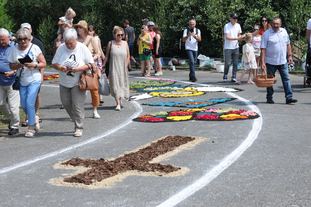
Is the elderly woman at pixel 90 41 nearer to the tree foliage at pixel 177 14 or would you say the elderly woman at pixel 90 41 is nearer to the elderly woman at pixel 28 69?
the elderly woman at pixel 28 69

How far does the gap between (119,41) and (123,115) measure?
6.27ft

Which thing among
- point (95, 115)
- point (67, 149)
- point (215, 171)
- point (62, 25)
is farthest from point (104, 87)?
point (215, 171)

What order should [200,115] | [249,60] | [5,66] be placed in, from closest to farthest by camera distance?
[5,66]
[200,115]
[249,60]

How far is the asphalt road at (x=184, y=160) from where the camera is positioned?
6.86 metres

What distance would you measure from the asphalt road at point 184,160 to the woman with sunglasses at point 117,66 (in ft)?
1.38

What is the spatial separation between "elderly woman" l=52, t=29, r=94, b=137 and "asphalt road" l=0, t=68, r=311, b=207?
44cm

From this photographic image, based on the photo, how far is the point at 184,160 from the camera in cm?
872

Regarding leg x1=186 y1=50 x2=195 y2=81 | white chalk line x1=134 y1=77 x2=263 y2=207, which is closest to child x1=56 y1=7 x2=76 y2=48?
white chalk line x1=134 y1=77 x2=263 y2=207

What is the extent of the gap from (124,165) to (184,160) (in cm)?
86

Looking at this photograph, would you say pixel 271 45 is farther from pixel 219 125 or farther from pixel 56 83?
pixel 56 83

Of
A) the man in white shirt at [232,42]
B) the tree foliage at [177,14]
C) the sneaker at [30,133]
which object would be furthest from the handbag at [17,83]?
the tree foliage at [177,14]

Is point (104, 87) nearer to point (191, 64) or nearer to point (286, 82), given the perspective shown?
point (286, 82)

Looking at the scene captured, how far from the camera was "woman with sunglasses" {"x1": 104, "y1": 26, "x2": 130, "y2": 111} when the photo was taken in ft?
46.5

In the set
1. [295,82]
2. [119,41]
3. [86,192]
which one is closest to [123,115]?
[119,41]
